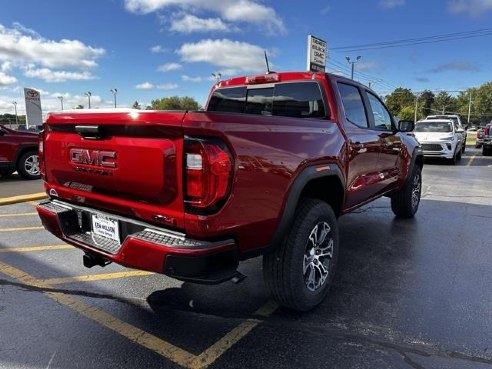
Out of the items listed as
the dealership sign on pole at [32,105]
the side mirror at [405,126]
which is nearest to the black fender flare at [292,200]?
the side mirror at [405,126]

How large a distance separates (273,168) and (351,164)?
157 centimetres

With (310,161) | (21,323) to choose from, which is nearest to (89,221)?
(21,323)

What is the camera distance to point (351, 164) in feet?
13.5

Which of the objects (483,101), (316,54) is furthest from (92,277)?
(483,101)

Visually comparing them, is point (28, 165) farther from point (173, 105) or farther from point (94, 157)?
point (173, 105)

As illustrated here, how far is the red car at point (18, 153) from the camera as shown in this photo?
33.0 feet

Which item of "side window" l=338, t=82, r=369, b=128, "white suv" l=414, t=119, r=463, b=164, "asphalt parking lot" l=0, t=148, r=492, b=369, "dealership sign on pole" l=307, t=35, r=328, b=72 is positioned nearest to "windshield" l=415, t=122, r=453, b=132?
"white suv" l=414, t=119, r=463, b=164

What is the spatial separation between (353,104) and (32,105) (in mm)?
23219

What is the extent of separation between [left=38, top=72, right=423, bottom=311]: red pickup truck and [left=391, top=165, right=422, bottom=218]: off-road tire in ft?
8.54

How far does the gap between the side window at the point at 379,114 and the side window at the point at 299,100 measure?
3.97 ft

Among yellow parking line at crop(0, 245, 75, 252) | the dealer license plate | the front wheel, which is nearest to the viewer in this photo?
the dealer license plate

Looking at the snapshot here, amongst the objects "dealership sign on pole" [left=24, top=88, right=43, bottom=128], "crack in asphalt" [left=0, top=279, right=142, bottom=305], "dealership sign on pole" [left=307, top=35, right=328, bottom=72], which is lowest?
"crack in asphalt" [left=0, top=279, right=142, bottom=305]

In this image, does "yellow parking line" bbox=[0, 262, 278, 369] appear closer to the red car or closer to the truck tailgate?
the truck tailgate

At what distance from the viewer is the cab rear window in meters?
4.12
